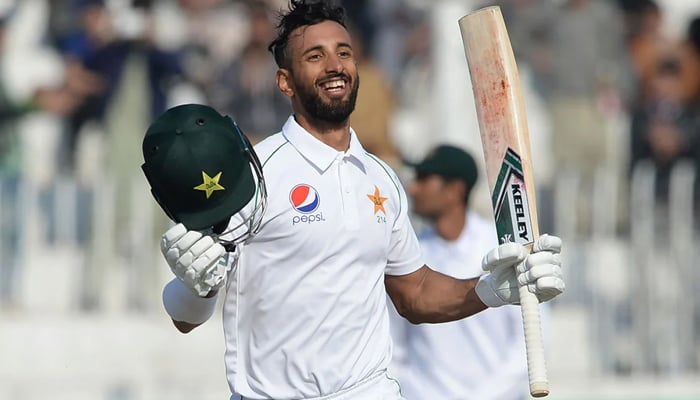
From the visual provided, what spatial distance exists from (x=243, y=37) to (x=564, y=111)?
7.02ft

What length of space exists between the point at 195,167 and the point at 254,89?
510 cm

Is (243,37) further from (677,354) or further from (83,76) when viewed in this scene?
(677,354)

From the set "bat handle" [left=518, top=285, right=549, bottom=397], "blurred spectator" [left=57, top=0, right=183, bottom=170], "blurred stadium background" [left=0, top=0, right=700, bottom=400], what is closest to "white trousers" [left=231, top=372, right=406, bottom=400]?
"bat handle" [left=518, top=285, right=549, bottom=397]

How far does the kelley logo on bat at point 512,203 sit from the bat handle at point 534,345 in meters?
0.26

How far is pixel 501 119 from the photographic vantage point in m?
4.55

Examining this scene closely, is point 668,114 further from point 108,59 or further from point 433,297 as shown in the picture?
point 433,297

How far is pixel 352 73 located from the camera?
4.46 meters

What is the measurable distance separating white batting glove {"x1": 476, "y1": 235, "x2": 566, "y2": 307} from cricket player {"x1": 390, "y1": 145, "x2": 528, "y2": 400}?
1938 millimetres

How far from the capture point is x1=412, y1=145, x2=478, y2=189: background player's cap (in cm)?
659

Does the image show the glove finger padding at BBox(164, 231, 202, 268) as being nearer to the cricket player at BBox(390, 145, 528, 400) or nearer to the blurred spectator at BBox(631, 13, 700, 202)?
the cricket player at BBox(390, 145, 528, 400)

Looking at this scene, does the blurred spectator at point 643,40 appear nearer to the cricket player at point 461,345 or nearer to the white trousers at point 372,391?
the cricket player at point 461,345

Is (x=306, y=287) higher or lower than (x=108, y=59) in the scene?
lower

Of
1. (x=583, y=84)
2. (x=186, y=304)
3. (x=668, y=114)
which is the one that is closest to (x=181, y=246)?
(x=186, y=304)

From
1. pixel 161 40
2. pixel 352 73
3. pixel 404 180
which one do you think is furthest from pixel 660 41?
pixel 352 73
